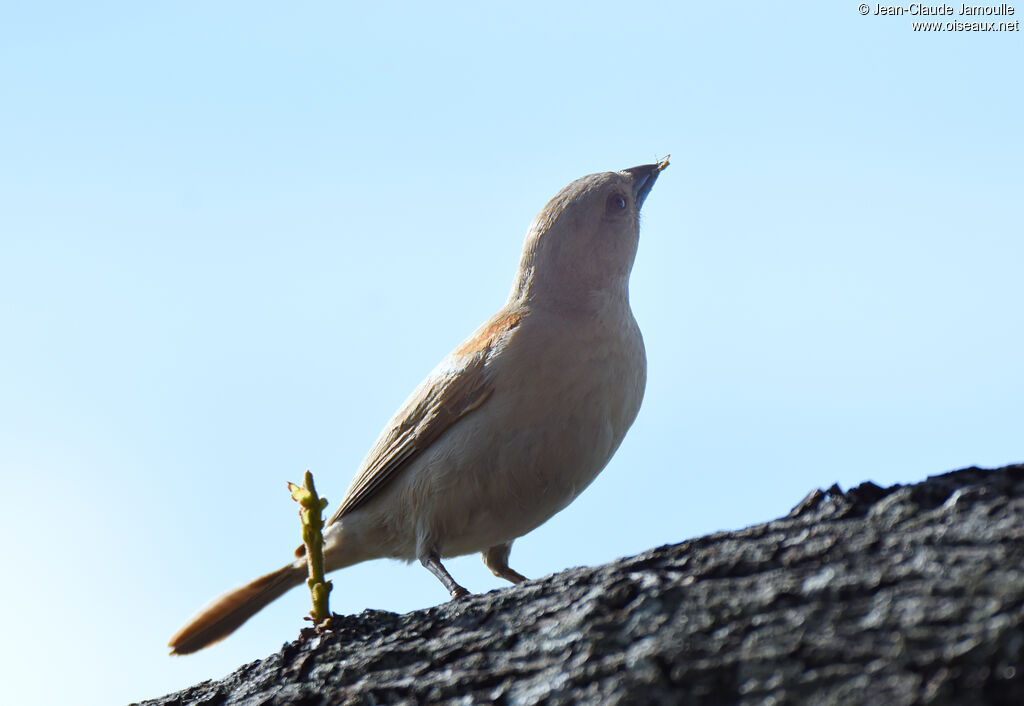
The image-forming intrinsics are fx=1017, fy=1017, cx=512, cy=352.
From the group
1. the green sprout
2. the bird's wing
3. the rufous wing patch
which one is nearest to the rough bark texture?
the green sprout

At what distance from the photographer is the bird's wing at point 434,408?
4543mm

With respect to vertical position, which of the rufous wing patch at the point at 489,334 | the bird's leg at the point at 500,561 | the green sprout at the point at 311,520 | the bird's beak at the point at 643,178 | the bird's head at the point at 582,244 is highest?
the bird's beak at the point at 643,178

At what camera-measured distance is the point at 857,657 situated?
7.37ft

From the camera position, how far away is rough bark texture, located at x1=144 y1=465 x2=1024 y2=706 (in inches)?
87.0

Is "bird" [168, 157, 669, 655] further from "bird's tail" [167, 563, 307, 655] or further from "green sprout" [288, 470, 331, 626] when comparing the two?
"green sprout" [288, 470, 331, 626]

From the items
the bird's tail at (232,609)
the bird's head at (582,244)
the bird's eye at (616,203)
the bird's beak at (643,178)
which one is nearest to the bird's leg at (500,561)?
the bird's tail at (232,609)

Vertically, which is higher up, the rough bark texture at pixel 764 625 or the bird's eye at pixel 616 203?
the bird's eye at pixel 616 203

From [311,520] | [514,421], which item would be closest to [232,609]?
[514,421]

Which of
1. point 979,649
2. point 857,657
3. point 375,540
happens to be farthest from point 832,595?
point 375,540

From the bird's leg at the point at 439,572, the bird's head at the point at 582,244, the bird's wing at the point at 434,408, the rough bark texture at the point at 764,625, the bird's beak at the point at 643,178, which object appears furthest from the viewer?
the bird's beak at the point at 643,178

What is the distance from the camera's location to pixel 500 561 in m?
5.05

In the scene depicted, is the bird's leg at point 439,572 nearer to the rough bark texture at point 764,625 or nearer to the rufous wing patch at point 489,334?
the rufous wing patch at point 489,334

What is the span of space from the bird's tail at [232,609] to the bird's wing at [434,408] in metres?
0.39

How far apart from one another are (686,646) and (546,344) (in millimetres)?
2177
